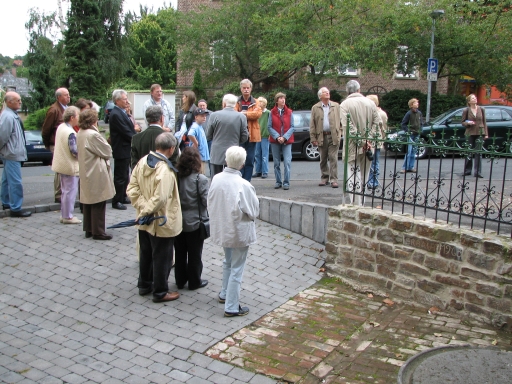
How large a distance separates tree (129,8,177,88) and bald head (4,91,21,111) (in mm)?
41492

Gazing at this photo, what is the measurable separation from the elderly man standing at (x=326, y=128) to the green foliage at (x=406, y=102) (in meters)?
14.3

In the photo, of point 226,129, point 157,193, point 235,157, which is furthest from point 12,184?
point 235,157

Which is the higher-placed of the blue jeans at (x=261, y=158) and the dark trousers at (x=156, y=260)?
the blue jeans at (x=261, y=158)

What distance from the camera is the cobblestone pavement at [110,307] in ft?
16.6

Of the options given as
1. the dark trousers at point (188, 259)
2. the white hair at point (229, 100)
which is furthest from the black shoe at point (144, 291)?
the white hair at point (229, 100)

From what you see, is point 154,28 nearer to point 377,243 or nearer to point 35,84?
point 35,84

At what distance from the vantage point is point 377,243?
23.6ft

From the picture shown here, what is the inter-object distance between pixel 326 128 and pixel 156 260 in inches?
212

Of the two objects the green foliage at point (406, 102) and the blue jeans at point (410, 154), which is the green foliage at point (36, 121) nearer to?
the green foliage at point (406, 102)

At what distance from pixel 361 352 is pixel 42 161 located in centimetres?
1716

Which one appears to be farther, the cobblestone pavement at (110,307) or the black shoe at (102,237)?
the black shoe at (102,237)

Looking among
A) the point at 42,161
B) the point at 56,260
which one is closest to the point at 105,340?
the point at 56,260

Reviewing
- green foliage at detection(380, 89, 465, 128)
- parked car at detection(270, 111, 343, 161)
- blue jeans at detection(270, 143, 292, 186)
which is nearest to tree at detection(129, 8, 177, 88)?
green foliage at detection(380, 89, 465, 128)

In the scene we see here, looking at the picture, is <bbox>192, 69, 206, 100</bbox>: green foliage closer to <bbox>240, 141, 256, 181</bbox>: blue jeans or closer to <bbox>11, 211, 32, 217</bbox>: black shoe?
<bbox>240, 141, 256, 181</bbox>: blue jeans
